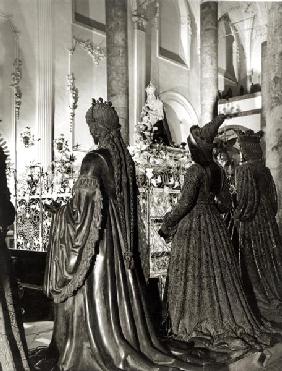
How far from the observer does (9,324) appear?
8.61 ft

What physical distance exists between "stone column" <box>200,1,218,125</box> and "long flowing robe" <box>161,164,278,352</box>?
407 inches

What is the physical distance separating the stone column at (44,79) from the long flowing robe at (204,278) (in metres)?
7.85

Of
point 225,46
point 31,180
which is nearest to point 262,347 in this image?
point 31,180

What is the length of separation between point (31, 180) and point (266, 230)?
5495mm

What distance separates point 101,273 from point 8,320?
71cm

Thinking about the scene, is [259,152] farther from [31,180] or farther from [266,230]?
[31,180]

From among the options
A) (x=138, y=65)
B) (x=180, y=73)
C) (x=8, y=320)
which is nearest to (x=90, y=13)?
(x=138, y=65)

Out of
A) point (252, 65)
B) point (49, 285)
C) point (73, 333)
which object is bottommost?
point (73, 333)

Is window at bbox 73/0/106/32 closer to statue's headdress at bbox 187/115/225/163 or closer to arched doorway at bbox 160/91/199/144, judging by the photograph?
arched doorway at bbox 160/91/199/144

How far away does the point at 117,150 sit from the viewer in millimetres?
3215

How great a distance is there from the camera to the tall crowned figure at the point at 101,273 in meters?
3.05

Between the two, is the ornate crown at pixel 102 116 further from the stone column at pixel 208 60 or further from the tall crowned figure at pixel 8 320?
the stone column at pixel 208 60

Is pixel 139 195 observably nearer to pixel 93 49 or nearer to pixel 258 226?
pixel 258 226

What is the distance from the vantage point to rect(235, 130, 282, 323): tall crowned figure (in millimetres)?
4742
